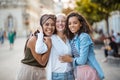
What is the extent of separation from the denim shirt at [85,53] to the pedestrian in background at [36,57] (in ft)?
1.30

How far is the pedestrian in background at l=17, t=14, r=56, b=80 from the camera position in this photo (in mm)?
5464

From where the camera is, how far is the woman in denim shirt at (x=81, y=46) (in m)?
5.24

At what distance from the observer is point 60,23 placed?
5.51 meters

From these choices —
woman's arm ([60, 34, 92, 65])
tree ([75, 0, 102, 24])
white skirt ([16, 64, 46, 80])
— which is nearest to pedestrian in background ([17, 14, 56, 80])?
white skirt ([16, 64, 46, 80])

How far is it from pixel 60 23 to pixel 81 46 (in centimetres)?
49

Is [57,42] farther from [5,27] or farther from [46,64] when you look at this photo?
[5,27]

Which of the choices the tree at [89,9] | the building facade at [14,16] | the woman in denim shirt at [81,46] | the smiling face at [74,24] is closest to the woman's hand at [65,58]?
the woman in denim shirt at [81,46]

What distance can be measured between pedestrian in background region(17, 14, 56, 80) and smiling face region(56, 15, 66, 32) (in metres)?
0.06

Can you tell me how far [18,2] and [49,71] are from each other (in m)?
82.0

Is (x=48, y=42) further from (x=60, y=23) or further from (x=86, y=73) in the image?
(x=86, y=73)

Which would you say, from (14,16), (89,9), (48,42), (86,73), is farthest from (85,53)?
(14,16)

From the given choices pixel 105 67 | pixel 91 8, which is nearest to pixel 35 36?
pixel 105 67

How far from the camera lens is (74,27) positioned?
545cm

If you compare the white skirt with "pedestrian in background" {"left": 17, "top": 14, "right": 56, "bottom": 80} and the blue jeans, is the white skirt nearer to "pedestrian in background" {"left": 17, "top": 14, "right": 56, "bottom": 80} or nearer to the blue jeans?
"pedestrian in background" {"left": 17, "top": 14, "right": 56, "bottom": 80}
